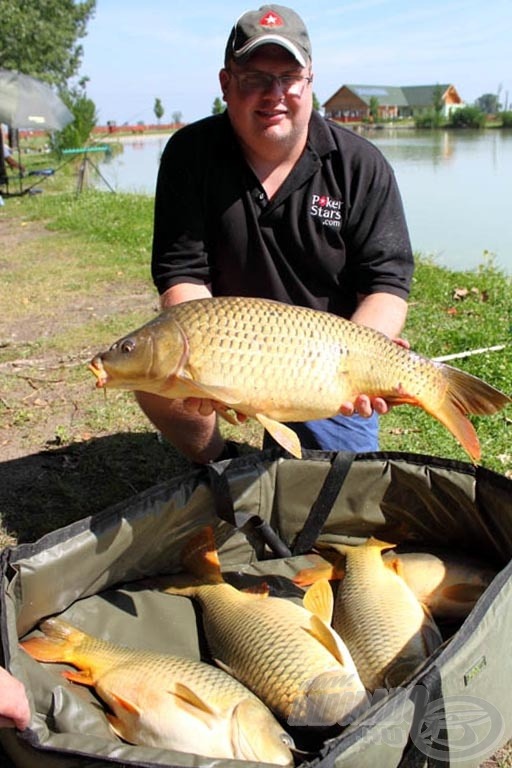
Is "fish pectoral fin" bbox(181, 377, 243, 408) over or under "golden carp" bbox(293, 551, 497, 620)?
over

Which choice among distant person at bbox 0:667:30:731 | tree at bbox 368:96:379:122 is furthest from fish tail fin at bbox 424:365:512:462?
tree at bbox 368:96:379:122

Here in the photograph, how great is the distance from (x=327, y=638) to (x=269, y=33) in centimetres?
132

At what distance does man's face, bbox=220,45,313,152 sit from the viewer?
1853 mm

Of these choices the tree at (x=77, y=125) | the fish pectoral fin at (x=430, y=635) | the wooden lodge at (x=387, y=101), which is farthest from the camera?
the wooden lodge at (x=387, y=101)

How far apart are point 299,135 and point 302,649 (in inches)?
47.7

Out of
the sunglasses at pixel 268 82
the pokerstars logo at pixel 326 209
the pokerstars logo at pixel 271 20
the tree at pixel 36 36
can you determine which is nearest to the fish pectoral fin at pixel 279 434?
the pokerstars logo at pixel 326 209

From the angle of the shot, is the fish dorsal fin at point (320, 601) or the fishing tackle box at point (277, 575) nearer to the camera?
the fishing tackle box at point (277, 575)

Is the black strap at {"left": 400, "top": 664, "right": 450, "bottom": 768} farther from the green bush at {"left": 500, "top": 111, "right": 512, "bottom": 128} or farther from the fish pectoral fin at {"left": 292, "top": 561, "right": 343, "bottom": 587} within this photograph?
the green bush at {"left": 500, "top": 111, "right": 512, "bottom": 128}

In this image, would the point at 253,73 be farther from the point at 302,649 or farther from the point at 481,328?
the point at 481,328

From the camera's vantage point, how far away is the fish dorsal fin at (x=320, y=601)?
63.7 inches

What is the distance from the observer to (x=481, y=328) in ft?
11.2

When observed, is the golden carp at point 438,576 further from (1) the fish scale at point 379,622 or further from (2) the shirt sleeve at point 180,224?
(2) the shirt sleeve at point 180,224

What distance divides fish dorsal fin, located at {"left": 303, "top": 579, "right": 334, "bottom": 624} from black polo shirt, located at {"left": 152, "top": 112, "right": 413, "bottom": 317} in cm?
76

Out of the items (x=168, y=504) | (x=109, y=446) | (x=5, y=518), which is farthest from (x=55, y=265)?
(x=168, y=504)
